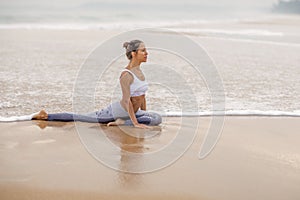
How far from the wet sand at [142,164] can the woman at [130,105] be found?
10 centimetres

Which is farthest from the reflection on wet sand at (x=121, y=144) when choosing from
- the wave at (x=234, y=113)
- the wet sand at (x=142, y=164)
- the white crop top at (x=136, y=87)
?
the wave at (x=234, y=113)

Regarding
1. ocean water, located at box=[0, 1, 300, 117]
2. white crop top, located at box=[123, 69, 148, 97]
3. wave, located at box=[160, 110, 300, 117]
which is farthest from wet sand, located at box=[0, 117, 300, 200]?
ocean water, located at box=[0, 1, 300, 117]

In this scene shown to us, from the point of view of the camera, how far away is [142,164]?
3193 millimetres

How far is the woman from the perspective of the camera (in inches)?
166

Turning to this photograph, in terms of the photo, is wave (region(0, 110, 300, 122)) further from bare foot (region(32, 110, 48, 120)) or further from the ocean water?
bare foot (region(32, 110, 48, 120))

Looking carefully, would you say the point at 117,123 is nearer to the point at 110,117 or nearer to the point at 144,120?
the point at 110,117

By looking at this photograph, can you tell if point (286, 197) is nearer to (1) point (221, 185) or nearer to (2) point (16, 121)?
(1) point (221, 185)

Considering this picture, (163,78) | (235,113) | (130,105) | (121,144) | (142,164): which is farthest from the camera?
(163,78)

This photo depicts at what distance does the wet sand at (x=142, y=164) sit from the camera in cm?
271

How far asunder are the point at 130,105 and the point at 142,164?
1099mm

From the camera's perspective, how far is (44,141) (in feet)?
11.9

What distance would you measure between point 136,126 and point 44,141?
0.92m

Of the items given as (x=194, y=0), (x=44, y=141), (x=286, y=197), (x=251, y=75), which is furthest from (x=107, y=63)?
(x=194, y=0)

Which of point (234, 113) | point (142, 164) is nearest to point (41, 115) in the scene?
point (142, 164)
